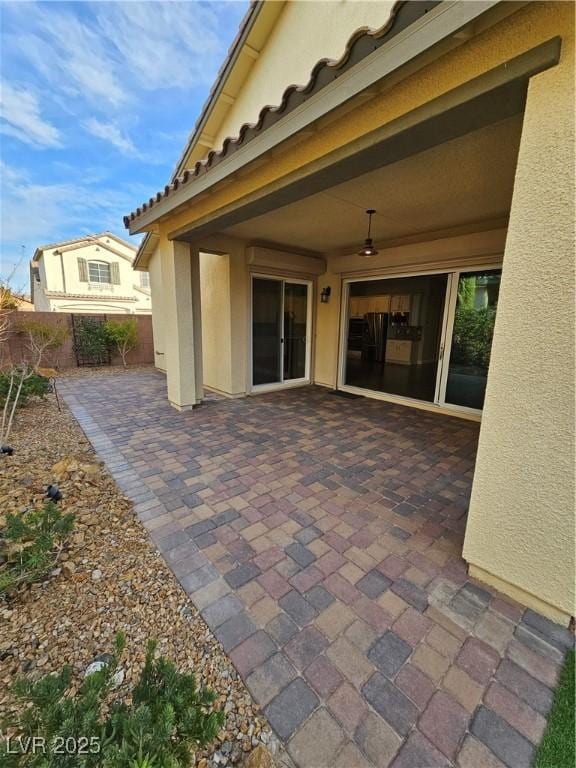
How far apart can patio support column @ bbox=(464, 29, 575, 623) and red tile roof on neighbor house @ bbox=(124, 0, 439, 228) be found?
0.70 meters

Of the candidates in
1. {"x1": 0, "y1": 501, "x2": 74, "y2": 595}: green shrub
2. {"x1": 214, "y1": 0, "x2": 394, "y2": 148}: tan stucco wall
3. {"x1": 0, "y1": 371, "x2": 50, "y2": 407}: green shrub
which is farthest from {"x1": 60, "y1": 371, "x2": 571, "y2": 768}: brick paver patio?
{"x1": 214, "y1": 0, "x2": 394, "y2": 148}: tan stucco wall

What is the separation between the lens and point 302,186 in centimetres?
287

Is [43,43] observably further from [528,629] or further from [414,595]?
[528,629]

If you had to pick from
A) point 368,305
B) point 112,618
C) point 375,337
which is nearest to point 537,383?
point 112,618

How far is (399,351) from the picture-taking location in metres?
10.8

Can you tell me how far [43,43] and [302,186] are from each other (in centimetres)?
536

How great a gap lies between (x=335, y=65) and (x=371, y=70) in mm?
226

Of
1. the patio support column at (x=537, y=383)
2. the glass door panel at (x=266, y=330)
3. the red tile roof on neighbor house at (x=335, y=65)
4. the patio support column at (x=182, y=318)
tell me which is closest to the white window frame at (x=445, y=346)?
the glass door panel at (x=266, y=330)

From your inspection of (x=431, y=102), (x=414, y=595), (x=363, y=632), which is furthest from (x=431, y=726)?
(x=431, y=102)

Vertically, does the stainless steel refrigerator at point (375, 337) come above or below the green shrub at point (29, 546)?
above

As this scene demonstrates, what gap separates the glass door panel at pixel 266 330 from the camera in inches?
252

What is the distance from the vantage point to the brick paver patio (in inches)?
51.4

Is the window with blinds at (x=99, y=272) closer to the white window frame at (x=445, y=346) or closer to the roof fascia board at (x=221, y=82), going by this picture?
the roof fascia board at (x=221, y=82)

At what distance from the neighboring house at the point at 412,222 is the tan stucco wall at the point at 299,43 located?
2 centimetres
